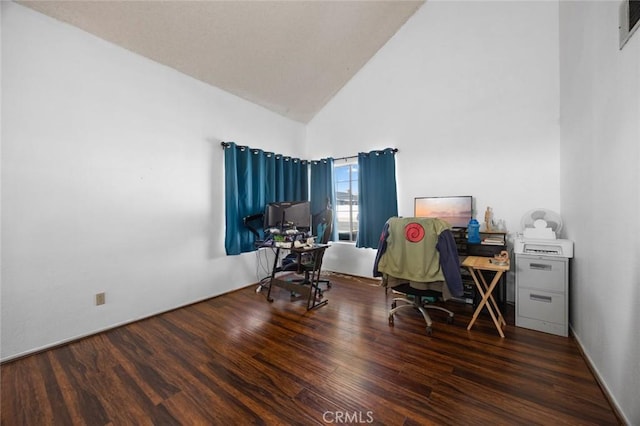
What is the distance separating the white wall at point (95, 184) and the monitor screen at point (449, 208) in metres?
2.92

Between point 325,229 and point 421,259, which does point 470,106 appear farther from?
point 325,229

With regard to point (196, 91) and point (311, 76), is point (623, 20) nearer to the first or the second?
point (311, 76)

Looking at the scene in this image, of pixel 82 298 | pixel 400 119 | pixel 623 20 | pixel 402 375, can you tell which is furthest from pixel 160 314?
pixel 623 20

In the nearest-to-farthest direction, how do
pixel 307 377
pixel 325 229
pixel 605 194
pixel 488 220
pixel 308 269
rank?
pixel 605 194, pixel 307 377, pixel 488 220, pixel 308 269, pixel 325 229

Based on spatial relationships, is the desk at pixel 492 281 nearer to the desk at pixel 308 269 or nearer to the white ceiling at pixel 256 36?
the desk at pixel 308 269

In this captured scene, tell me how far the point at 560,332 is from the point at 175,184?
4268 mm

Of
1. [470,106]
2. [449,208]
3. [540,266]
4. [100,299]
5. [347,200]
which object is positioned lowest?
[100,299]

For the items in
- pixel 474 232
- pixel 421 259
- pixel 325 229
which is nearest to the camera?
pixel 421 259

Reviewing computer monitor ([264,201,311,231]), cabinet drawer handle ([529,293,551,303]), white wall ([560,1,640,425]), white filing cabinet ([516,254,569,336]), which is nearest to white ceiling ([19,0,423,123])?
computer monitor ([264,201,311,231])

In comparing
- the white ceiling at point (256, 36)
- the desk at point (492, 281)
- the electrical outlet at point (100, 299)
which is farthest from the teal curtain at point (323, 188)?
the electrical outlet at point (100, 299)

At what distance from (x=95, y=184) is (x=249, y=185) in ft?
5.63

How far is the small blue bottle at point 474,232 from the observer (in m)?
2.79

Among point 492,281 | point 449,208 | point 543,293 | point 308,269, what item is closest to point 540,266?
point 543,293

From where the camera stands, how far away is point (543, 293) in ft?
7.43
